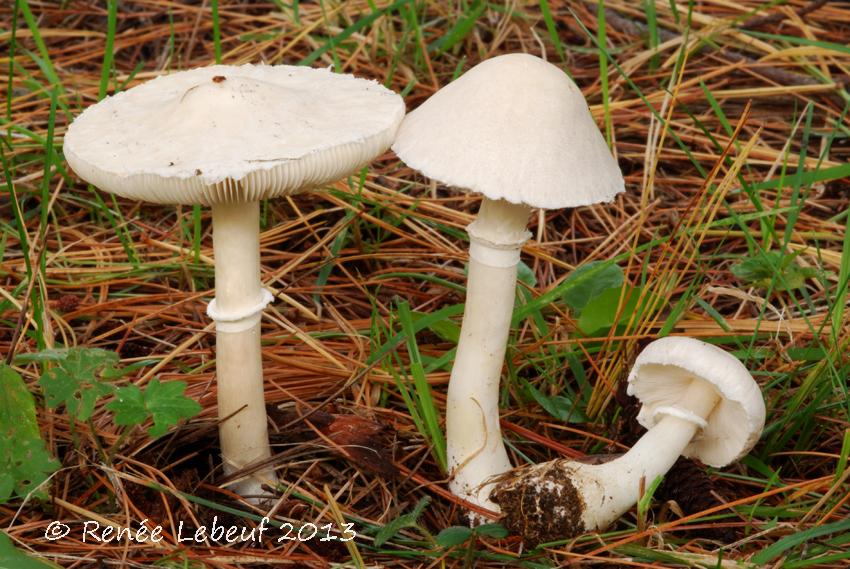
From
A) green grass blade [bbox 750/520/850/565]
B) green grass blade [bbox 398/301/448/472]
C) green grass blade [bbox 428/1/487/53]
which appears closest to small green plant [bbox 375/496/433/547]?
green grass blade [bbox 398/301/448/472]

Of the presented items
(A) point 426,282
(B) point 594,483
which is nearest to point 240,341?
(B) point 594,483

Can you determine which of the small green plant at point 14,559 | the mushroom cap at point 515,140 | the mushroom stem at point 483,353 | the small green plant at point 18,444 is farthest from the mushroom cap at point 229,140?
the small green plant at point 14,559

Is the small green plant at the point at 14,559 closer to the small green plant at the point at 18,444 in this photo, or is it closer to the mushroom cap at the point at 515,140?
the small green plant at the point at 18,444

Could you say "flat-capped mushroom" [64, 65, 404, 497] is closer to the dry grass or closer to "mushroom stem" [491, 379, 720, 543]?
the dry grass

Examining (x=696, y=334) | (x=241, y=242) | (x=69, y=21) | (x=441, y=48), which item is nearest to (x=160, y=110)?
(x=241, y=242)

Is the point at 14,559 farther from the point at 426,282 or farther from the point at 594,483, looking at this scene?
the point at 426,282

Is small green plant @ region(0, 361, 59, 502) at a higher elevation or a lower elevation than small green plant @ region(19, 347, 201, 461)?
lower
